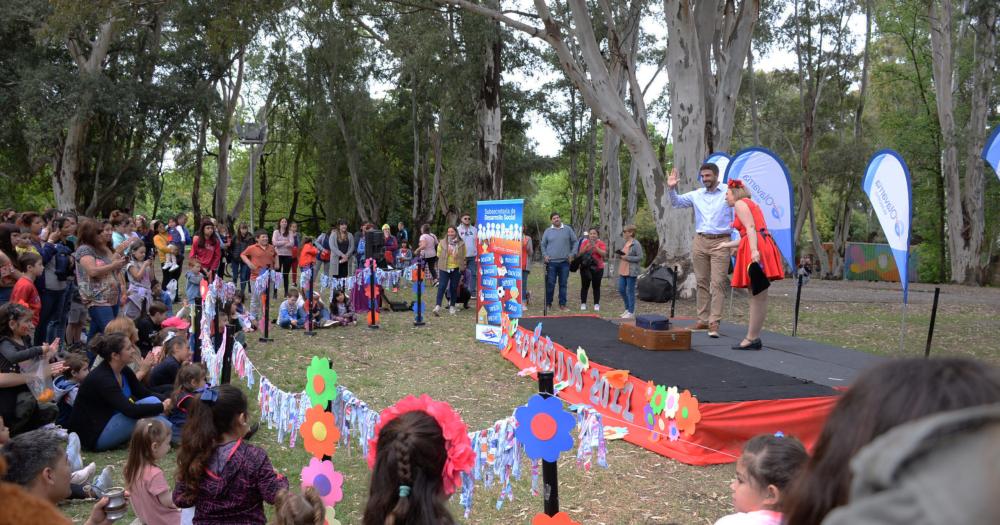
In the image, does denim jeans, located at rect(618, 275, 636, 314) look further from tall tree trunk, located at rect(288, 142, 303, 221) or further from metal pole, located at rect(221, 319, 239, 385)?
tall tree trunk, located at rect(288, 142, 303, 221)

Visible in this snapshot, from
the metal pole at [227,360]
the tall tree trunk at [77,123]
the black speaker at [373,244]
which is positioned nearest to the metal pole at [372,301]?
the black speaker at [373,244]

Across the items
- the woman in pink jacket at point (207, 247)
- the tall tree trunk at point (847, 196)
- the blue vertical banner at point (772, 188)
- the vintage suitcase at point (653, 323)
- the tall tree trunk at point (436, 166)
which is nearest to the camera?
the vintage suitcase at point (653, 323)

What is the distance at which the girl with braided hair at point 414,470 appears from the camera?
232cm

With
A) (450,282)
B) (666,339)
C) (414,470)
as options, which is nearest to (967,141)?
(450,282)

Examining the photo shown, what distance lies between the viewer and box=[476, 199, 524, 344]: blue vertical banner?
10.4 m

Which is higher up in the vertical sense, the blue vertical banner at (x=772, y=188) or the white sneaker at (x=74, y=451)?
the blue vertical banner at (x=772, y=188)

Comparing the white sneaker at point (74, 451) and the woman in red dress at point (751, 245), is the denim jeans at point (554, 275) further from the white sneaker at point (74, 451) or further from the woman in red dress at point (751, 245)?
the white sneaker at point (74, 451)

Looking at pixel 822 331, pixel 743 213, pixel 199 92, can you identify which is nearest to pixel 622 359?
pixel 743 213

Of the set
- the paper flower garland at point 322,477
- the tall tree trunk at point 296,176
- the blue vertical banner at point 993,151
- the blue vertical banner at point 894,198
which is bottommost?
the paper flower garland at point 322,477

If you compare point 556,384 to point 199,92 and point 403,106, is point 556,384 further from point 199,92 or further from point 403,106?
point 403,106

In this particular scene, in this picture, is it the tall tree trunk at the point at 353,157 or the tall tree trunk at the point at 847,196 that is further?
the tall tree trunk at the point at 353,157

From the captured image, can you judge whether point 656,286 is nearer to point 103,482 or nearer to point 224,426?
point 103,482

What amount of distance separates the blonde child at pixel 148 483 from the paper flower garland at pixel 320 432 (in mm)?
757

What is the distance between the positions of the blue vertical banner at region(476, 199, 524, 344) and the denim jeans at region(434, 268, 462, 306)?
8.78ft
